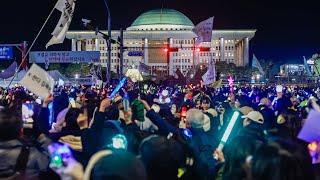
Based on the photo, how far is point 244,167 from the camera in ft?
11.7

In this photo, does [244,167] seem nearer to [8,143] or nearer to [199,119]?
[8,143]

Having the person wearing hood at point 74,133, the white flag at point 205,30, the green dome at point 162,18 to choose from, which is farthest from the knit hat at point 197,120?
the green dome at point 162,18

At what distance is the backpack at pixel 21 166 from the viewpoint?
183 inches

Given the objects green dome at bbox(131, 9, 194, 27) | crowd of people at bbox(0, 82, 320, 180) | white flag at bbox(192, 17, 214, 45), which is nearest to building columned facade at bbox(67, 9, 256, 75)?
green dome at bbox(131, 9, 194, 27)

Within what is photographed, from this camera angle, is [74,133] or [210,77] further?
[210,77]

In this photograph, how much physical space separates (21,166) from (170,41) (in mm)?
135319

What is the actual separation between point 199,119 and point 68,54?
21.9 metres

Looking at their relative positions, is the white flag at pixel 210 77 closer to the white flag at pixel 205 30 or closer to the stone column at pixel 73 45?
the white flag at pixel 205 30

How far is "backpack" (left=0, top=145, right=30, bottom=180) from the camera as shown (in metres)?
4.66

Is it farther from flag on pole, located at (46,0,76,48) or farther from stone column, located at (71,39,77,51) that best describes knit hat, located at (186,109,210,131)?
stone column, located at (71,39,77,51)

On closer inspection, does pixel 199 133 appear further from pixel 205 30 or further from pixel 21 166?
pixel 205 30

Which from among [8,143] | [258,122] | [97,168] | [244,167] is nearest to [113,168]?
[97,168]

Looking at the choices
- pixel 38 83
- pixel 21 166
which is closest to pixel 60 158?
pixel 21 166

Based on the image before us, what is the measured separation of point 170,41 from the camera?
139 metres
